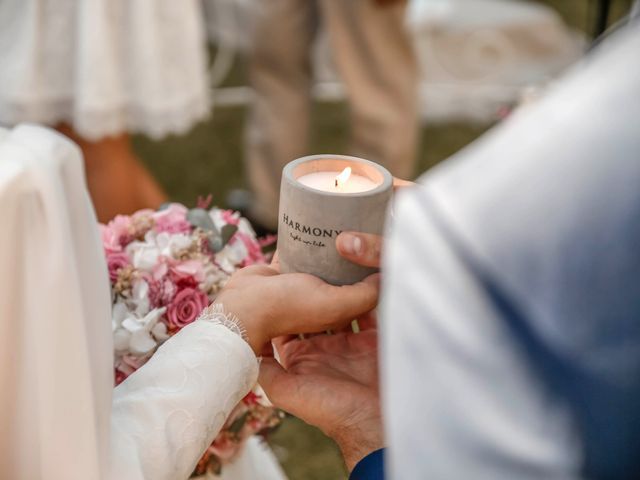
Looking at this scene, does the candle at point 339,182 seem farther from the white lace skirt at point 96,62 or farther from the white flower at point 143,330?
the white lace skirt at point 96,62

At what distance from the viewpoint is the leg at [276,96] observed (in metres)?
2.32

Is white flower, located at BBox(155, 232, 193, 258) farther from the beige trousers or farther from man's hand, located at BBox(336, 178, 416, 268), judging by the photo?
the beige trousers

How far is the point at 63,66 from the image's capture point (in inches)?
66.6

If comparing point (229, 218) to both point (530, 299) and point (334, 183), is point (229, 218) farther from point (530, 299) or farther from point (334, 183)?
point (530, 299)

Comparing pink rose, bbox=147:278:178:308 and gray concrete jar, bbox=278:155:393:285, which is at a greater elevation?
gray concrete jar, bbox=278:155:393:285

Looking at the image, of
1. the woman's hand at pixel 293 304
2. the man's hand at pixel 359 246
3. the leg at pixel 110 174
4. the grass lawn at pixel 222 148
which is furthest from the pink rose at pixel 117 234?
Answer: the grass lawn at pixel 222 148

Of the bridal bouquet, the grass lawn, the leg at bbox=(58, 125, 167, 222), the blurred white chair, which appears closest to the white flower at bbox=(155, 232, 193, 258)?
the bridal bouquet

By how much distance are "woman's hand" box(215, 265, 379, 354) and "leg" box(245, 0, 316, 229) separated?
159cm

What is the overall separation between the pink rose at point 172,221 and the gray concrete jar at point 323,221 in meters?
0.22

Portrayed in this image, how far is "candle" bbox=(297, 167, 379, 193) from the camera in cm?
82

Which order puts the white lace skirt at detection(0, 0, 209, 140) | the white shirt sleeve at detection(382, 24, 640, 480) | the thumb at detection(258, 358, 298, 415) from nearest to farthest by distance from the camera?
the white shirt sleeve at detection(382, 24, 640, 480) < the thumb at detection(258, 358, 298, 415) < the white lace skirt at detection(0, 0, 209, 140)

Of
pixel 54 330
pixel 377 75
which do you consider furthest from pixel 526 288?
pixel 377 75

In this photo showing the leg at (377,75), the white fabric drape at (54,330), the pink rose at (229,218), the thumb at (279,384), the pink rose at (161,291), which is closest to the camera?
the white fabric drape at (54,330)

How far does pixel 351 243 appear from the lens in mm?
771
